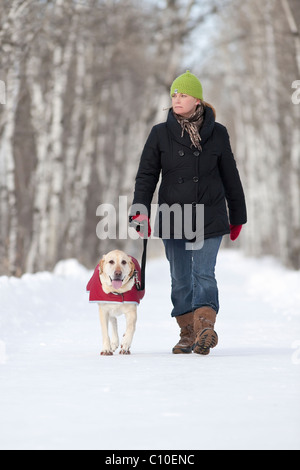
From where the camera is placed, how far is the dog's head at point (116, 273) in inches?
265

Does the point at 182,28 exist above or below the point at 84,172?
above

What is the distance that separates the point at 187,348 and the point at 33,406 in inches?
97.9

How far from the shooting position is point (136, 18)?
23047 mm

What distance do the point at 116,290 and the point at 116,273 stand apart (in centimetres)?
15

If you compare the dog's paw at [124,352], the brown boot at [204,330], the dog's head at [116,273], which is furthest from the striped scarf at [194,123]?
the dog's paw at [124,352]

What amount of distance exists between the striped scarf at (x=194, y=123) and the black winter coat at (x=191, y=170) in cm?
4

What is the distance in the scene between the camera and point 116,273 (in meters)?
6.70

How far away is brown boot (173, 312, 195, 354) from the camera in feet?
22.9

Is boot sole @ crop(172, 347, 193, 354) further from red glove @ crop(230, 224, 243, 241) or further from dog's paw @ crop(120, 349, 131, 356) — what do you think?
red glove @ crop(230, 224, 243, 241)

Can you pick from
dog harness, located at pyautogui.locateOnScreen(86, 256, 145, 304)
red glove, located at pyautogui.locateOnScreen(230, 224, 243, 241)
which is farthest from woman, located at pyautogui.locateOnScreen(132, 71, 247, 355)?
dog harness, located at pyautogui.locateOnScreen(86, 256, 145, 304)

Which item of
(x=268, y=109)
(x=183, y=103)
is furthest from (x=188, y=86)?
(x=268, y=109)

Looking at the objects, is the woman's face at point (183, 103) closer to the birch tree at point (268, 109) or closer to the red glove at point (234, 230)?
the red glove at point (234, 230)
